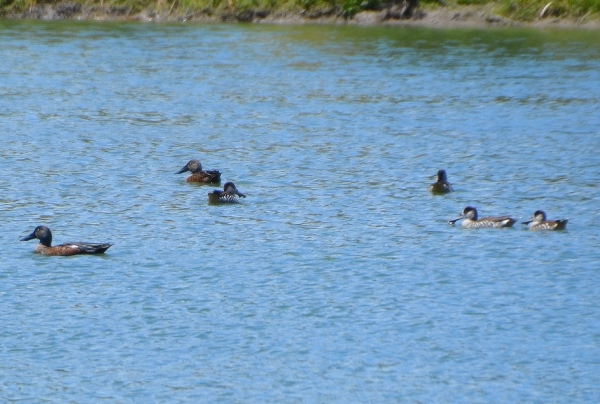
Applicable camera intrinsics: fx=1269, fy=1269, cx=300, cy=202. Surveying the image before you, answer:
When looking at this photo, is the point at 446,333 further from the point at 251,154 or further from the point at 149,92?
the point at 149,92

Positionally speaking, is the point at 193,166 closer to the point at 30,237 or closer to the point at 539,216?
the point at 30,237

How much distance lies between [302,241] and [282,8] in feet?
126

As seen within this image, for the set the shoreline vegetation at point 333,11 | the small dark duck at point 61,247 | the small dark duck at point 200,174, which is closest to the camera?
the small dark duck at point 61,247

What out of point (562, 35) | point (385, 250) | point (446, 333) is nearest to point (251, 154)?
point (385, 250)

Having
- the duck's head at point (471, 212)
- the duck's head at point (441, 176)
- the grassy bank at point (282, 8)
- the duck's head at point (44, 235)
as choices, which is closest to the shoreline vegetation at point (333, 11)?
the grassy bank at point (282, 8)

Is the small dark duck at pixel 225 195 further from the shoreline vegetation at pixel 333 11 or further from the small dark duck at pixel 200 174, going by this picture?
the shoreline vegetation at pixel 333 11

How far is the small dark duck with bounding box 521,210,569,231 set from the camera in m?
15.6

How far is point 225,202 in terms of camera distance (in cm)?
1762

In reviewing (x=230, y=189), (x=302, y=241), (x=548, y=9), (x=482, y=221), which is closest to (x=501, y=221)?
(x=482, y=221)

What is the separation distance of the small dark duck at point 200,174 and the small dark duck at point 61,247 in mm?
4533

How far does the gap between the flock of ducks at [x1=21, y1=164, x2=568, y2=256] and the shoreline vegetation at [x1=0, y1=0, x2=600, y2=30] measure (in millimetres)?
31636

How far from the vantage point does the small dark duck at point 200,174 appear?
19.1 metres

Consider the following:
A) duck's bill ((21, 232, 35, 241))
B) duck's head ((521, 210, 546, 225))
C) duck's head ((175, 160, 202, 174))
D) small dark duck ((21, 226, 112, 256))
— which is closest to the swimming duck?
duck's head ((521, 210, 546, 225))

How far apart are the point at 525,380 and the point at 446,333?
1.37m
